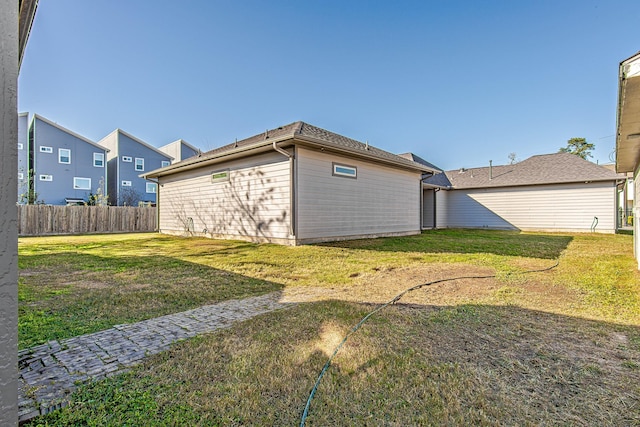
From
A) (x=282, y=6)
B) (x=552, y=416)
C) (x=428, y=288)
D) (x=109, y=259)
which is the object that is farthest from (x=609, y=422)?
(x=282, y=6)

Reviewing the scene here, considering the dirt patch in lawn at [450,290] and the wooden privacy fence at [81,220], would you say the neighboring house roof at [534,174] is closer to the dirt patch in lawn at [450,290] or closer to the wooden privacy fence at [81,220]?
the dirt patch in lawn at [450,290]

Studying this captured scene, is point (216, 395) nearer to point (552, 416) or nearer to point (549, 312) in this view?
point (552, 416)

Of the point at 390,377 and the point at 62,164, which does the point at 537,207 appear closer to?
the point at 390,377

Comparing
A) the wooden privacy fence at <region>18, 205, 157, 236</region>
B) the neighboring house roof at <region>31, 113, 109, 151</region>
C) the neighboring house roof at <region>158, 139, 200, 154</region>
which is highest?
the neighboring house roof at <region>158, 139, 200, 154</region>

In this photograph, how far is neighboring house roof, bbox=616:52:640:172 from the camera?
2.49 meters

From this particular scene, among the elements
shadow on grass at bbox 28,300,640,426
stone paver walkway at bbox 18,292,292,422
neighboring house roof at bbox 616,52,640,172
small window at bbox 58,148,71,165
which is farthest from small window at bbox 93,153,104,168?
neighboring house roof at bbox 616,52,640,172

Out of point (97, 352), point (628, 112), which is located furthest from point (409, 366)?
point (628, 112)

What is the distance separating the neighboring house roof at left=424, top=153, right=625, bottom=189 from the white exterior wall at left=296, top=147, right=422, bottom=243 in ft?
18.0

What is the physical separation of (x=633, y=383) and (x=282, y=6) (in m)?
11.5

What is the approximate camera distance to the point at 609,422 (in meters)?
1.62

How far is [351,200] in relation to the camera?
1013 cm

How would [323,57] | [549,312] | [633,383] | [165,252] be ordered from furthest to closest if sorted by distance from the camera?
[323,57] → [165,252] → [549,312] → [633,383]

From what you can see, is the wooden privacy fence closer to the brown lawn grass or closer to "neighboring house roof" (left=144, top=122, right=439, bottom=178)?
"neighboring house roof" (left=144, top=122, right=439, bottom=178)

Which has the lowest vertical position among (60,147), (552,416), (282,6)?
(552,416)
